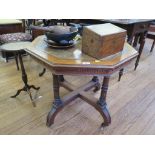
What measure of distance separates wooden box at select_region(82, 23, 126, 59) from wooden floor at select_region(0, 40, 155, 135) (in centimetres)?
72

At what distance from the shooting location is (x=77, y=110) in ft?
5.54

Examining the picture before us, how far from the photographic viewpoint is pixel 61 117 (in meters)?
1.59

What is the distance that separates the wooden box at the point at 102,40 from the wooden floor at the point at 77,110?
0.72 m

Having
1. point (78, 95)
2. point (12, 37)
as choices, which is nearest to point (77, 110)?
point (78, 95)

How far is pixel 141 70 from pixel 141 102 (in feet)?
2.91

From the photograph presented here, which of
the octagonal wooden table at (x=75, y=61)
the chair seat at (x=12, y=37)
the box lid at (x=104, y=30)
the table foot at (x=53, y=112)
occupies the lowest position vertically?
the table foot at (x=53, y=112)

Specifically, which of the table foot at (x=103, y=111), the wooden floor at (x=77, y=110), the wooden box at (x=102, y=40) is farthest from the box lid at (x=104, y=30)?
the wooden floor at (x=77, y=110)

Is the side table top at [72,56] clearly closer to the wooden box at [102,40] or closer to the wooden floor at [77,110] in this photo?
the wooden box at [102,40]

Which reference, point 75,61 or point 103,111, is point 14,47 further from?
point 103,111

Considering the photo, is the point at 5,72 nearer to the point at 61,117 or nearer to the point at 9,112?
the point at 9,112

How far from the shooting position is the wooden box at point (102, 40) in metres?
1.03

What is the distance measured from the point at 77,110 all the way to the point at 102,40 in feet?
2.94
